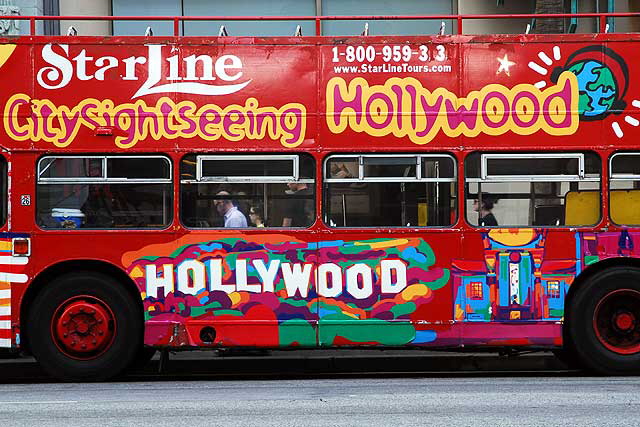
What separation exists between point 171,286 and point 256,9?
897cm

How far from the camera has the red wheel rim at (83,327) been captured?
10453 mm

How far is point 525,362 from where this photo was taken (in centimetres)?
1241

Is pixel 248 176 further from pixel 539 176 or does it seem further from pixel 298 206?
pixel 539 176

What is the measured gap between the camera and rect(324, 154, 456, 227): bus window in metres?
10.5

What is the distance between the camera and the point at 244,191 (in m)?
10.5

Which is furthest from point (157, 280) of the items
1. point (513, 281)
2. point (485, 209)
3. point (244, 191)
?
point (513, 281)

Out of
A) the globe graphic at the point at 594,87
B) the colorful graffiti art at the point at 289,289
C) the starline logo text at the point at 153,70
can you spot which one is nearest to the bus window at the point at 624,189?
the globe graphic at the point at 594,87

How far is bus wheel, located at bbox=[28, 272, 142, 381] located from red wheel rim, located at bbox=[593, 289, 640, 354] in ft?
15.4

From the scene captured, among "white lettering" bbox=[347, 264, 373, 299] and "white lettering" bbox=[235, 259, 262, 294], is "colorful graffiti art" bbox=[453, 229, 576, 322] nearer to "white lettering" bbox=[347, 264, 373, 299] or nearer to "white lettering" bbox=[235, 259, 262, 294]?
"white lettering" bbox=[347, 264, 373, 299]

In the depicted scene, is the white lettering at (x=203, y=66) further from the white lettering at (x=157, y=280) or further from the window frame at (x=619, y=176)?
the window frame at (x=619, y=176)

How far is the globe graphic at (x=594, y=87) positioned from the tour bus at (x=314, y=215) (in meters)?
0.01

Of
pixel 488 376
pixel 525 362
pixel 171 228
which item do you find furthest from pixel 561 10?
pixel 171 228

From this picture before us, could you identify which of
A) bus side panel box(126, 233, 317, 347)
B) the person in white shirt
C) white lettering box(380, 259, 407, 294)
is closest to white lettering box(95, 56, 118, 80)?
the person in white shirt

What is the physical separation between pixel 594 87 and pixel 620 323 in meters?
2.40
